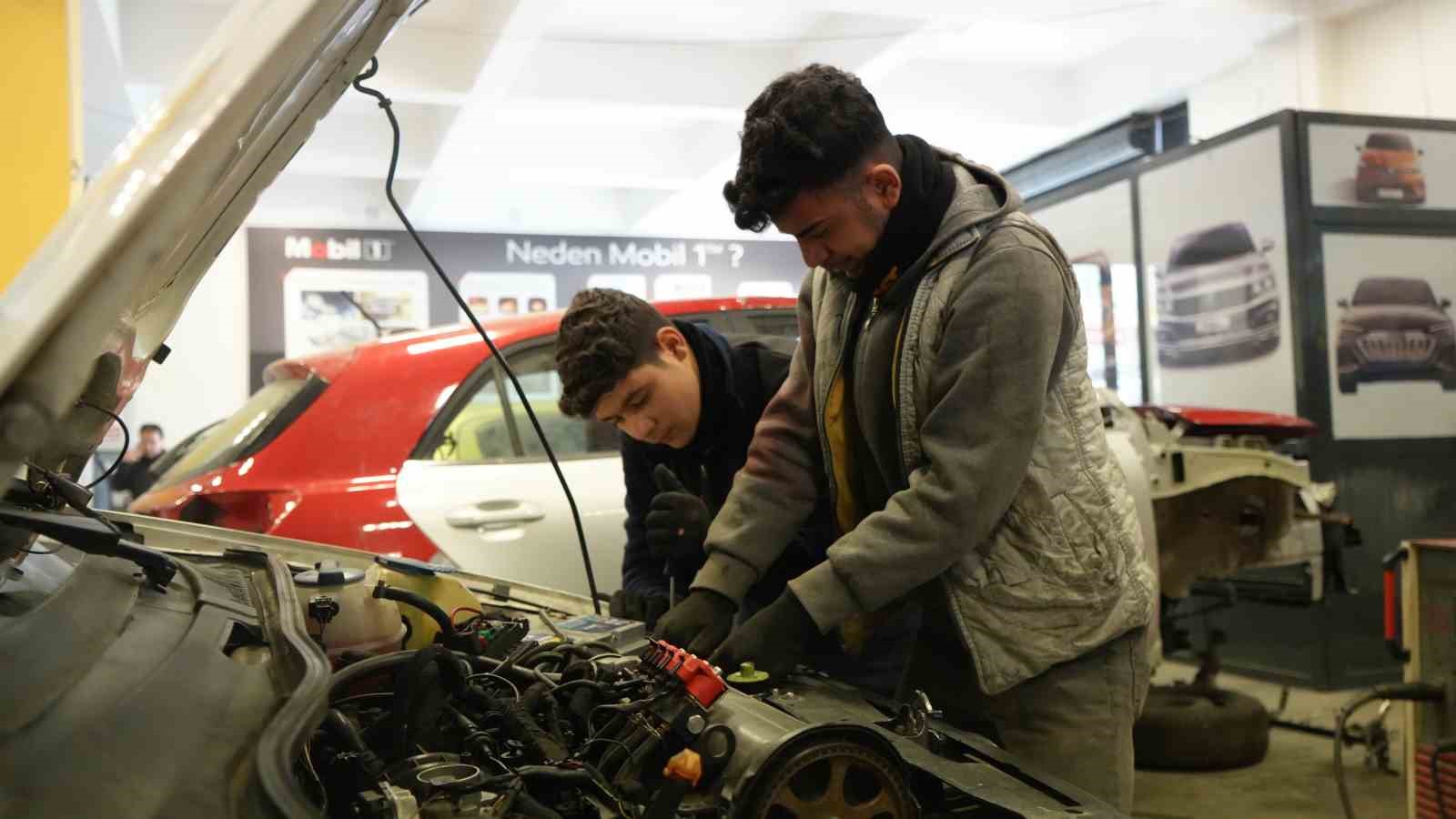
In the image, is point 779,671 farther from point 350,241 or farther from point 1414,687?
Result: point 350,241

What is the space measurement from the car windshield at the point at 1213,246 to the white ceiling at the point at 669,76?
1.35 m

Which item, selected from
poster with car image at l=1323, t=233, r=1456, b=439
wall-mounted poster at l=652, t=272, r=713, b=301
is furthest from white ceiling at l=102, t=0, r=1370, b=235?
poster with car image at l=1323, t=233, r=1456, b=439

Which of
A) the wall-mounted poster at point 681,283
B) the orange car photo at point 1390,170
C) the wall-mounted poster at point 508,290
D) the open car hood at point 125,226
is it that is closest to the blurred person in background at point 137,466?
the wall-mounted poster at point 508,290

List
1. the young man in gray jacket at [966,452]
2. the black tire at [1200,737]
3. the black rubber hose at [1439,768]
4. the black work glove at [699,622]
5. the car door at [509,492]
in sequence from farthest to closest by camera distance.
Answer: the black tire at [1200,737], the car door at [509,492], the black rubber hose at [1439,768], the black work glove at [699,622], the young man in gray jacket at [966,452]

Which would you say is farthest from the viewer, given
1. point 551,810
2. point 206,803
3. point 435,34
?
point 435,34

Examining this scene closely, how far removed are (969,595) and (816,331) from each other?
53 centimetres

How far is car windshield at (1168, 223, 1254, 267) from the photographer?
5801mm

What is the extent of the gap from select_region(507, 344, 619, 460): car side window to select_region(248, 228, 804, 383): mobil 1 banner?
447 centimetres

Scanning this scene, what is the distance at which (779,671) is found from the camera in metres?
1.46

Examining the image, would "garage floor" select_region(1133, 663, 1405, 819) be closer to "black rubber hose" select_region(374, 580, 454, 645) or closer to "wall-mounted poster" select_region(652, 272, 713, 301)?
"black rubber hose" select_region(374, 580, 454, 645)

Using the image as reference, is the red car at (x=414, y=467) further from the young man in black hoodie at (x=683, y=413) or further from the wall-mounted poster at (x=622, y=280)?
the wall-mounted poster at (x=622, y=280)

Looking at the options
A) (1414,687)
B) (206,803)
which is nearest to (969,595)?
(206,803)

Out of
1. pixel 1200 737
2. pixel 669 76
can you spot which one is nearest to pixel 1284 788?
pixel 1200 737

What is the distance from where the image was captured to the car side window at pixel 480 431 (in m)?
3.20
